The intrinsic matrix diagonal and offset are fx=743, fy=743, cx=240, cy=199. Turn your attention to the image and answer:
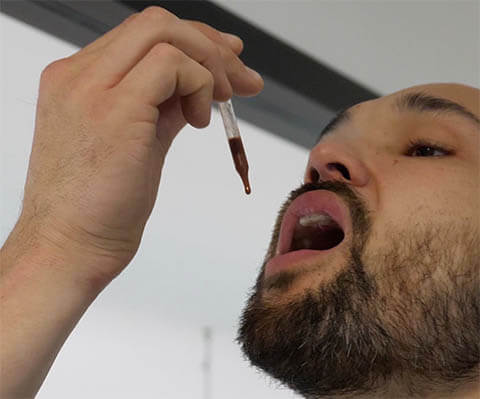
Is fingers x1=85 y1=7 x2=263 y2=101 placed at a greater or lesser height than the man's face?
greater

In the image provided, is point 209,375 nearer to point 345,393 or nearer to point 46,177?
point 345,393

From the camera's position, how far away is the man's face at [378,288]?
3.24 ft

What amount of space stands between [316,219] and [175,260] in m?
1.24

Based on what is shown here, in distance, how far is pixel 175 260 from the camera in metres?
2.28

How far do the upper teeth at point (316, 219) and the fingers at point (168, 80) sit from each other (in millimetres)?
270

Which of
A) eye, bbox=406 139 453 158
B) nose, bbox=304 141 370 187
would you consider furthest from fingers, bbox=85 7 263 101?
eye, bbox=406 139 453 158

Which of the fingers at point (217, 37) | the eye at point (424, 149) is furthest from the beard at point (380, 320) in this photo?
the fingers at point (217, 37)

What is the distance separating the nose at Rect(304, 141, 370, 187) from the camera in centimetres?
106

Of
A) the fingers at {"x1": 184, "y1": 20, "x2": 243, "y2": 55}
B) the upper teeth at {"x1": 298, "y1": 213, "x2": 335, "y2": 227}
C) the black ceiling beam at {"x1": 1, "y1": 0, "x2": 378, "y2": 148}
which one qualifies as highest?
the black ceiling beam at {"x1": 1, "y1": 0, "x2": 378, "y2": 148}

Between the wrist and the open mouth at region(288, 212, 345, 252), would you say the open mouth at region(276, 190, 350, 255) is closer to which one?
the open mouth at region(288, 212, 345, 252)

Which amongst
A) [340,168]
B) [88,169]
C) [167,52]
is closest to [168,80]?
[167,52]

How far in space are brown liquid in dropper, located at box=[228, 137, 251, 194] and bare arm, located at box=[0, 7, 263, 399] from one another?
0.13m

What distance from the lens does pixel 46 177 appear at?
0.85 meters

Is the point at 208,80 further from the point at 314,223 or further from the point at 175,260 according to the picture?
the point at 175,260
